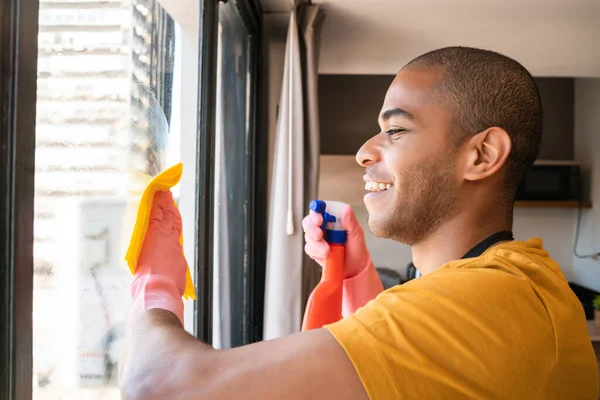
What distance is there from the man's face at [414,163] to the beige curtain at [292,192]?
4.32 ft

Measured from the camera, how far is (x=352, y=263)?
140cm

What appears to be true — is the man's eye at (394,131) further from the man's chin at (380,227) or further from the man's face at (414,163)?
the man's chin at (380,227)

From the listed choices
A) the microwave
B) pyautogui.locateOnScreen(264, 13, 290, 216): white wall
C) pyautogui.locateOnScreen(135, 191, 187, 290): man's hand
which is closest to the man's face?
pyautogui.locateOnScreen(135, 191, 187, 290): man's hand

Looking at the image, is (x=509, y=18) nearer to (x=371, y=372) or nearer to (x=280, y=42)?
(x=280, y=42)

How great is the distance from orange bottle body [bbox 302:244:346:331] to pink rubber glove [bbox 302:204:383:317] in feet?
0.12

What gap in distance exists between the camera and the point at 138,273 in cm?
81

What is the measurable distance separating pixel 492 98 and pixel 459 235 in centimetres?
21

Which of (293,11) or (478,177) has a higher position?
(293,11)

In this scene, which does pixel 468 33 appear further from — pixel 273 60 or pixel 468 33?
pixel 273 60

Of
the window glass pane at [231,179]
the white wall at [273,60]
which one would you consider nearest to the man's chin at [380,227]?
the window glass pane at [231,179]

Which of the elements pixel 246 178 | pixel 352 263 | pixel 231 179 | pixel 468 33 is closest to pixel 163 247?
pixel 352 263

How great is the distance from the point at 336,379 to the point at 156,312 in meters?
0.26

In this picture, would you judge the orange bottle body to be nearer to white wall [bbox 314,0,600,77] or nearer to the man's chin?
the man's chin

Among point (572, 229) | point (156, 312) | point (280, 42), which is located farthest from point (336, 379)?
point (572, 229)
